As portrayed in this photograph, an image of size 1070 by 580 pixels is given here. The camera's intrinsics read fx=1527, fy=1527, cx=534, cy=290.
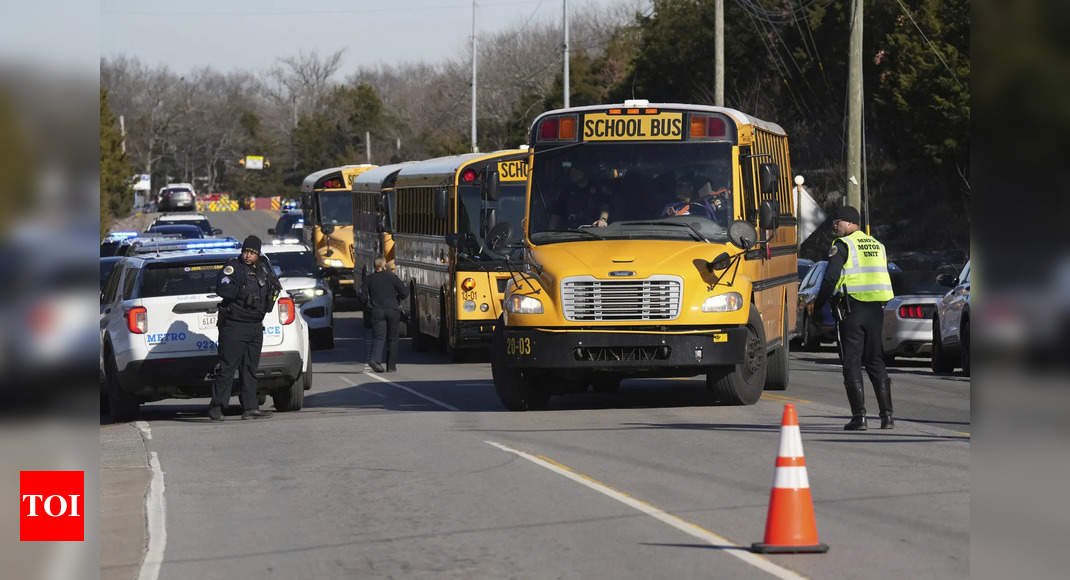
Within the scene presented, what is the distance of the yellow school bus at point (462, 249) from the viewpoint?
972 inches

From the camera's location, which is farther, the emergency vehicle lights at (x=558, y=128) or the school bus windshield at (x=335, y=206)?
the school bus windshield at (x=335, y=206)

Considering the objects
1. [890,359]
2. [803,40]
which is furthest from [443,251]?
[803,40]

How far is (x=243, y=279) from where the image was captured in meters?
15.8

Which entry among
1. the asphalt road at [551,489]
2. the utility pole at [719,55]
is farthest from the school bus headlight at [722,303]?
the utility pole at [719,55]

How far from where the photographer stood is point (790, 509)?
826 cm

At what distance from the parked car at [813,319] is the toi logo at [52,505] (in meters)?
24.7

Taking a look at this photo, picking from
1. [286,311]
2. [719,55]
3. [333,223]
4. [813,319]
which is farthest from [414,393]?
[333,223]

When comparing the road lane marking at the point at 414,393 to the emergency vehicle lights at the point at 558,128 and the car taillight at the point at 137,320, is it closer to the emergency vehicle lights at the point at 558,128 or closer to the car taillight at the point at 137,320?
the emergency vehicle lights at the point at 558,128

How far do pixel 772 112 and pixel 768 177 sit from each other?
131 ft

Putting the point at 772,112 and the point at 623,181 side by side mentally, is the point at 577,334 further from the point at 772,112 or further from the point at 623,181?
the point at 772,112

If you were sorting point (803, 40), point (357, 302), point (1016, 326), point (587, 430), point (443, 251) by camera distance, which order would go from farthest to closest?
point (803, 40), point (357, 302), point (443, 251), point (587, 430), point (1016, 326)

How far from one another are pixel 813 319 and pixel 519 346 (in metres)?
14.7

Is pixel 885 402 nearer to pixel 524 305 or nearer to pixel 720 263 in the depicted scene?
pixel 720 263

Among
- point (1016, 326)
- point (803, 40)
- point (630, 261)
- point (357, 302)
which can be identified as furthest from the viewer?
point (803, 40)
